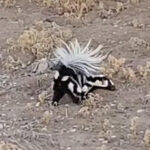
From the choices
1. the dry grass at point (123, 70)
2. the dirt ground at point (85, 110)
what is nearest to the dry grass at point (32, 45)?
the dirt ground at point (85, 110)

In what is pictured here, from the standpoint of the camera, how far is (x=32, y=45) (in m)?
7.39

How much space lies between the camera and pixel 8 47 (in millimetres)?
7512

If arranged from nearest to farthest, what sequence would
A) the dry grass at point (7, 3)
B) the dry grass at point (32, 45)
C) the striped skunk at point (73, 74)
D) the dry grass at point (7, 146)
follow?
the dry grass at point (7, 146)
the striped skunk at point (73, 74)
the dry grass at point (32, 45)
the dry grass at point (7, 3)

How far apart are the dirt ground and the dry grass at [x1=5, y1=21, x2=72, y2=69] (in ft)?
0.37

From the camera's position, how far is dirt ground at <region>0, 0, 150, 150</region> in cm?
516

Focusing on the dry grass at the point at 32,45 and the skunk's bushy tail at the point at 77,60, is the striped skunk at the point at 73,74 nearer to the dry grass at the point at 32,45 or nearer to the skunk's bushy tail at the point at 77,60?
the skunk's bushy tail at the point at 77,60

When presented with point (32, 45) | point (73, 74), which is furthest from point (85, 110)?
point (32, 45)

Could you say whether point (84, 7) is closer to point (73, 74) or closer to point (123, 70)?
point (123, 70)

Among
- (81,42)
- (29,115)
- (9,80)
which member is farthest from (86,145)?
(81,42)

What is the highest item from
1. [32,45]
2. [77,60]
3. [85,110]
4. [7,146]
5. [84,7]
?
[84,7]

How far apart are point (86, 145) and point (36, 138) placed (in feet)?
1.44

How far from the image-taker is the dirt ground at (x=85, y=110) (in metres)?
5.16

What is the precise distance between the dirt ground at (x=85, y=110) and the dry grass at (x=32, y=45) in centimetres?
11

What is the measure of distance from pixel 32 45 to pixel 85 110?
1887mm
